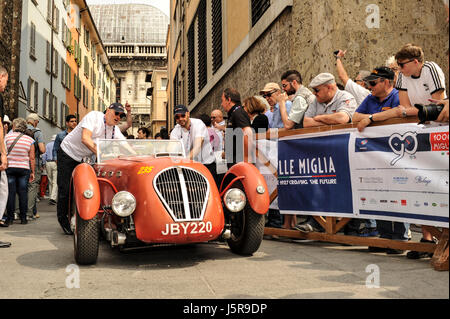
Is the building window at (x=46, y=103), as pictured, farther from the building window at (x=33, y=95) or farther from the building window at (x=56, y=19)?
the building window at (x=56, y=19)

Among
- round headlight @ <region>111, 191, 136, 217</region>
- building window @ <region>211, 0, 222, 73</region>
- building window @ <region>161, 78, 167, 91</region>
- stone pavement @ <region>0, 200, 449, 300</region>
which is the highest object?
building window @ <region>161, 78, 167, 91</region>

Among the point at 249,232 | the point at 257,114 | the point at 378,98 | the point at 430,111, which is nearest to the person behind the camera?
the point at 430,111

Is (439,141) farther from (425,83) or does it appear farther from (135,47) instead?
(135,47)

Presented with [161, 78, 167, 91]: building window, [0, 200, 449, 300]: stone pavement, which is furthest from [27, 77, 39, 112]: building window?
[161, 78, 167, 91]: building window

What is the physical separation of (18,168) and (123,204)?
4375 millimetres

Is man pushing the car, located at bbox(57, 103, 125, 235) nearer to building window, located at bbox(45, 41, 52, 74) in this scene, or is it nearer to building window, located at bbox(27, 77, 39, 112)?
building window, located at bbox(27, 77, 39, 112)

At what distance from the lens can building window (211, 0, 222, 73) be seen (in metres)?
15.5

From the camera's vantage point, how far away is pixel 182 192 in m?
4.14

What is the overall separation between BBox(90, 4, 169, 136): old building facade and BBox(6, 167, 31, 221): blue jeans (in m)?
43.5

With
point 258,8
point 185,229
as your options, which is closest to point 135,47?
point 258,8

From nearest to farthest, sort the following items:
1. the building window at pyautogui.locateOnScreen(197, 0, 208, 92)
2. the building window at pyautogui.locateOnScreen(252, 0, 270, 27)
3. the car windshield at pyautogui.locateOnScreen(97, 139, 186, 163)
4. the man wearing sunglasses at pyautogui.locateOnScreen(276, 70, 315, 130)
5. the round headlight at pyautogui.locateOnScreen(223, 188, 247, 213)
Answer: the round headlight at pyautogui.locateOnScreen(223, 188, 247, 213)
the car windshield at pyautogui.locateOnScreen(97, 139, 186, 163)
the man wearing sunglasses at pyautogui.locateOnScreen(276, 70, 315, 130)
the building window at pyautogui.locateOnScreen(252, 0, 270, 27)
the building window at pyautogui.locateOnScreen(197, 0, 208, 92)
